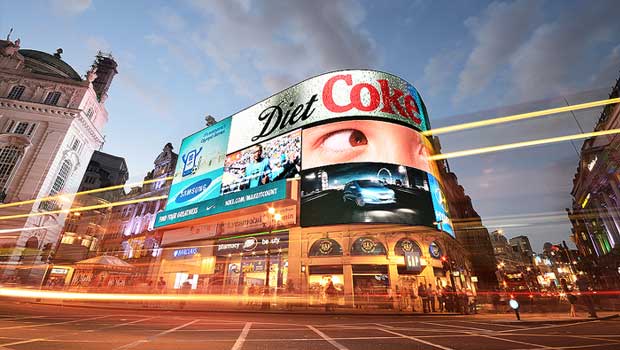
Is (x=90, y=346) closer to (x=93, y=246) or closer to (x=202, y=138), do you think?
(x=202, y=138)

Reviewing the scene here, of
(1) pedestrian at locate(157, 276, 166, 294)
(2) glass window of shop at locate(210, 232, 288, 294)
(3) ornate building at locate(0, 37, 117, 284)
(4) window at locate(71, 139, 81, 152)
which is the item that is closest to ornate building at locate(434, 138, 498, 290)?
(2) glass window of shop at locate(210, 232, 288, 294)

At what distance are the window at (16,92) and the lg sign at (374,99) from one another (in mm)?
50760

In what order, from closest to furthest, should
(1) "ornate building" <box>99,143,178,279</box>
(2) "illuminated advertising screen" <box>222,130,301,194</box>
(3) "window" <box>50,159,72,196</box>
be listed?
(2) "illuminated advertising screen" <box>222,130,301,194</box>, (1) "ornate building" <box>99,143,178,279</box>, (3) "window" <box>50,159,72,196</box>

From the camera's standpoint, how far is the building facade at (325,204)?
2127 cm

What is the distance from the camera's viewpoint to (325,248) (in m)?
23.0

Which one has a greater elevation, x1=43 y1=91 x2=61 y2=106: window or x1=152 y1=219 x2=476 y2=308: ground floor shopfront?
x1=43 y1=91 x2=61 y2=106: window

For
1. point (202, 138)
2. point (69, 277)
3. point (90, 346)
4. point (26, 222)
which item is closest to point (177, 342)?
point (90, 346)

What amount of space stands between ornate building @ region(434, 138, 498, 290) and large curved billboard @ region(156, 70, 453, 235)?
2261 cm

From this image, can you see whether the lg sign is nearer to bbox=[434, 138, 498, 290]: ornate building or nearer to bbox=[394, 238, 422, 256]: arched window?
bbox=[394, 238, 422, 256]: arched window

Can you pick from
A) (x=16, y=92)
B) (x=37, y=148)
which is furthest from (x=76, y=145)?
(x=16, y=92)

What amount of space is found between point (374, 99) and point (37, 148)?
4908 cm

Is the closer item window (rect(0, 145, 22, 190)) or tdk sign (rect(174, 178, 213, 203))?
tdk sign (rect(174, 178, 213, 203))

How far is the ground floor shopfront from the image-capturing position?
21109 mm

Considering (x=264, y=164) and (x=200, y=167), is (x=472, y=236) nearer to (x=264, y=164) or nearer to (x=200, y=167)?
(x=264, y=164)
